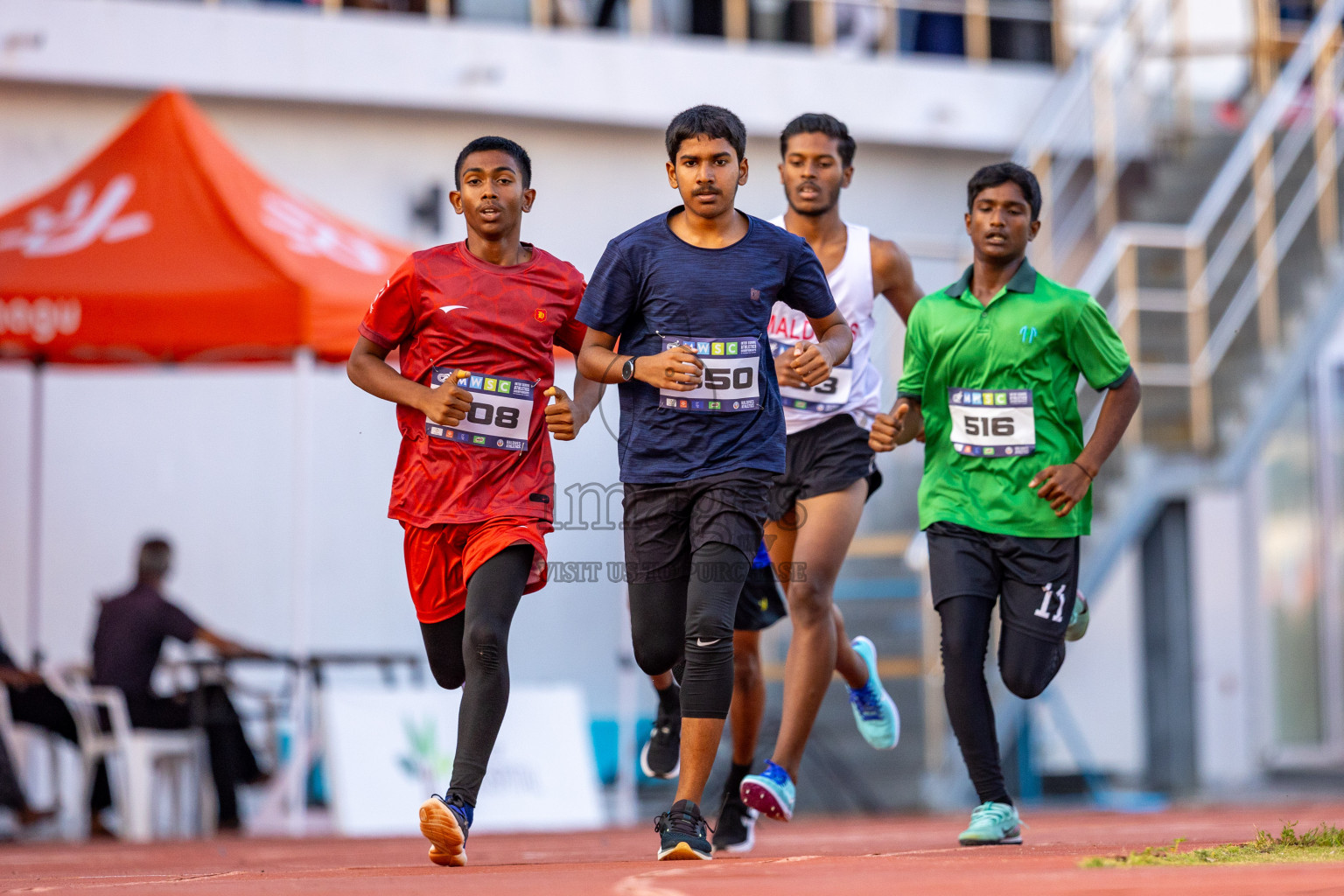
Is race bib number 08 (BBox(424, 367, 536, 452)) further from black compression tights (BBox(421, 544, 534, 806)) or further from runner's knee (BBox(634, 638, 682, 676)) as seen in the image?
runner's knee (BBox(634, 638, 682, 676))

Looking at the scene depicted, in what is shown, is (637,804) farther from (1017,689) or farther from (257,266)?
(1017,689)

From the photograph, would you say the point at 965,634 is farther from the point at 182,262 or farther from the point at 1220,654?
the point at 1220,654

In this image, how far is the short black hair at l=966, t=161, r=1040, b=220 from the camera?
16.6 feet

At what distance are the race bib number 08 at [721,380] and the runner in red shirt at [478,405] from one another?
0.27 m

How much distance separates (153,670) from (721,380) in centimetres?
513

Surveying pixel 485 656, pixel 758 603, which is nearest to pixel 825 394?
pixel 758 603

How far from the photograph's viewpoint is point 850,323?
17.4 ft

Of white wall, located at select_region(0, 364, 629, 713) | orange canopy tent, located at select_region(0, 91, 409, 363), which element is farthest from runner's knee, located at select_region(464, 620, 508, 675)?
white wall, located at select_region(0, 364, 629, 713)

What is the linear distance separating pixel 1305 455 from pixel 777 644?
198 inches

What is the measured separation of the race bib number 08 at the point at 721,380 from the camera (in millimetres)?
4352

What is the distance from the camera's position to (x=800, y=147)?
5266 mm

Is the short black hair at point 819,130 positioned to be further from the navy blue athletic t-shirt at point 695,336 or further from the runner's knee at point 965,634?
the runner's knee at point 965,634

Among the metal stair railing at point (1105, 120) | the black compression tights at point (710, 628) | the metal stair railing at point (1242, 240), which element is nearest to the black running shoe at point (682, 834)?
the black compression tights at point (710, 628)

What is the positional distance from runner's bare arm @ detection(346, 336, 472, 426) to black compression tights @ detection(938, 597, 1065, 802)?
4.86ft
